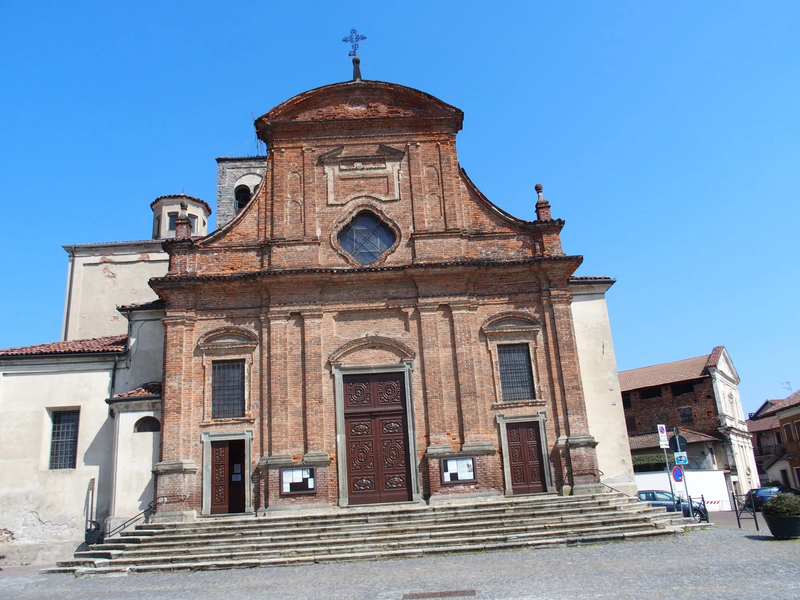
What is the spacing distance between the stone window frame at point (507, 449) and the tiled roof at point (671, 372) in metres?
24.4

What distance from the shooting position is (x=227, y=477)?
18047 mm

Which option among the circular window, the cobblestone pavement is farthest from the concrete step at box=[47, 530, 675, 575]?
the circular window

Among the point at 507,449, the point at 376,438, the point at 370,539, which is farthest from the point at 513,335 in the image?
the point at 370,539

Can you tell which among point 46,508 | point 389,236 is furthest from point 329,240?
point 46,508

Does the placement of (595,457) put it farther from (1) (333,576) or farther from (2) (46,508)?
(2) (46,508)

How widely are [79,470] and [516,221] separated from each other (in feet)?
47.4

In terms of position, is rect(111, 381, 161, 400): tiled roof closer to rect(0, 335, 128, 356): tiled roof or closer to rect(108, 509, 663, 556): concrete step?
rect(0, 335, 128, 356): tiled roof

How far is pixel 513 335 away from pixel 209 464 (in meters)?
9.11

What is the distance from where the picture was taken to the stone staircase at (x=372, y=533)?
14.5 m

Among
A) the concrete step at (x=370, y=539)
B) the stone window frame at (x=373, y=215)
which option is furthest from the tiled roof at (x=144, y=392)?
the stone window frame at (x=373, y=215)

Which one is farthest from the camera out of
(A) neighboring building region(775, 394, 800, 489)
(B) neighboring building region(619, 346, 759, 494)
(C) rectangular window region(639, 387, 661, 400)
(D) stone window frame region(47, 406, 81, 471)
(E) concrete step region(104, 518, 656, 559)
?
(A) neighboring building region(775, 394, 800, 489)

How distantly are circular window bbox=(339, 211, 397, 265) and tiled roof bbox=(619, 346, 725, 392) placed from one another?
26451 mm

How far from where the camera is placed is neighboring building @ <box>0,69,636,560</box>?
→ 58.9ft

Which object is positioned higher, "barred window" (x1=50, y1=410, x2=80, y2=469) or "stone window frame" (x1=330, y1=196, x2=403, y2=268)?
"stone window frame" (x1=330, y1=196, x2=403, y2=268)
